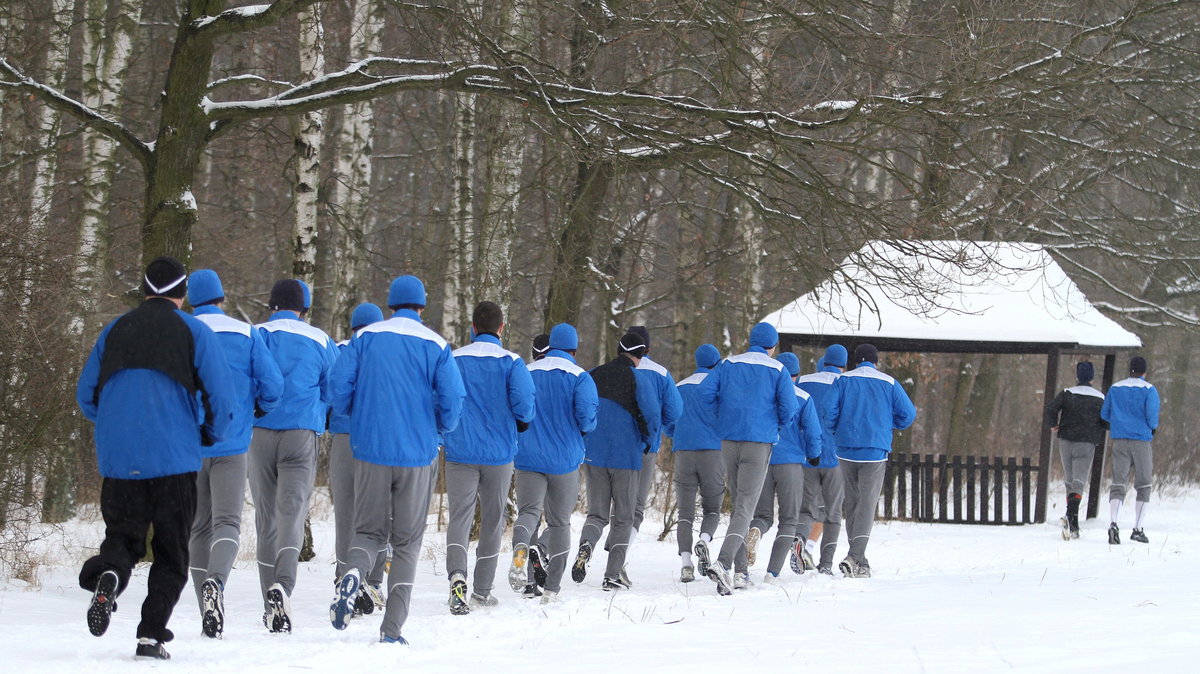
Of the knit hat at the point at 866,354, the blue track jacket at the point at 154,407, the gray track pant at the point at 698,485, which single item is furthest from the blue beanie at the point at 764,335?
the blue track jacket at the point at 154,407

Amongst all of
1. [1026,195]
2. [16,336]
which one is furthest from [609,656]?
[1026,195]

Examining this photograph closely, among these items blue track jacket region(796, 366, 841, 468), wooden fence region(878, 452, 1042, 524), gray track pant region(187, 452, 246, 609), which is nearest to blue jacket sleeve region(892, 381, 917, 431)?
blue track jacket region(796, 366, 841, 468)

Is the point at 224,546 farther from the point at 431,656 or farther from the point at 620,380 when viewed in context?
the point at 620,380

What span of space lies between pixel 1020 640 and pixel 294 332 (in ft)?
14.0

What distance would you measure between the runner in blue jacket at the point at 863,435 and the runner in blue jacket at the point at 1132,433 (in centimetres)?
450

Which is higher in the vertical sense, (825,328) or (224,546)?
(825,328)

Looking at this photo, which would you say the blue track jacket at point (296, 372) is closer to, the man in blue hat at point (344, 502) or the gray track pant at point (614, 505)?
the man in blue hat at point (344, 502)

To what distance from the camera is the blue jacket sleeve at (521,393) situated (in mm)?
7762

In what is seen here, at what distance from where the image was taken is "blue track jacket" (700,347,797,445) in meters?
9.31

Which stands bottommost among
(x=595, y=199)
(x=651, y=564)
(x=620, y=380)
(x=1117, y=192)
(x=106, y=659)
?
(x=651, y=564)

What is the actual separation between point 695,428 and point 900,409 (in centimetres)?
177

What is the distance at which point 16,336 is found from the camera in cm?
823

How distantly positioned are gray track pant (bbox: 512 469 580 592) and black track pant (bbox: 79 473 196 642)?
3268 mm

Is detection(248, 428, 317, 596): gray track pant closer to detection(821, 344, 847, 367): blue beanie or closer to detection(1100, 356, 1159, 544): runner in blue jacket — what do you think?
detection(821, 344, 847, 367): blue beanie
